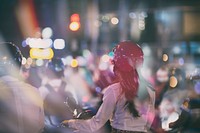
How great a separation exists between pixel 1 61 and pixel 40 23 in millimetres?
38910

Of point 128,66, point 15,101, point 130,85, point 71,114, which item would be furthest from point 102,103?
point 15,101

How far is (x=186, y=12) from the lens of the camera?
4575 centimetres

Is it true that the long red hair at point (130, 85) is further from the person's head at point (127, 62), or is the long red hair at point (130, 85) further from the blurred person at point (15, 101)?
the blurred person at point (15, 101)

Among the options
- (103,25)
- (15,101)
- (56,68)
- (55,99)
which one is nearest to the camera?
(15,101)

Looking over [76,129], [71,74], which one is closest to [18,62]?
[76,129]

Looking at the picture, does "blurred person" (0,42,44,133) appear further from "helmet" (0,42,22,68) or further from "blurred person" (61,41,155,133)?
"blurred person" (61,41,155,133)

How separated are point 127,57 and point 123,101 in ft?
1.40

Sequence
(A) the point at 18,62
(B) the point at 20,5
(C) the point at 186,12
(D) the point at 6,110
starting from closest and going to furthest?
(D) the point at 6,110, (A) the point at 18,62, (B) the point at 20,5, (C) the point at 186,12

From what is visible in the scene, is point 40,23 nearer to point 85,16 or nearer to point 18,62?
point 85,16

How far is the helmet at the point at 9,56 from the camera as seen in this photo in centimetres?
436

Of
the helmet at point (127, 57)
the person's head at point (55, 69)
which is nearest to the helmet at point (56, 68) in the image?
the person's head at point (55, 69)

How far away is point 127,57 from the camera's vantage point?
179 inches

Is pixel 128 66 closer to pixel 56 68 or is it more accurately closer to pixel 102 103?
pixel 102 103

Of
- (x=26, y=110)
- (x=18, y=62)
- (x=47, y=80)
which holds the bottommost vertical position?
(x=47, y=80)
